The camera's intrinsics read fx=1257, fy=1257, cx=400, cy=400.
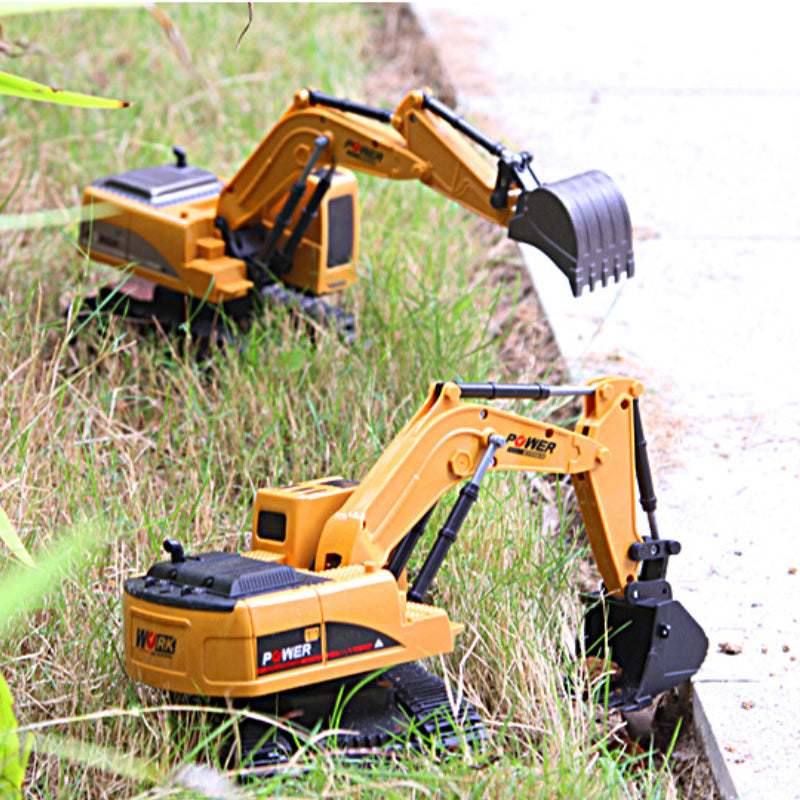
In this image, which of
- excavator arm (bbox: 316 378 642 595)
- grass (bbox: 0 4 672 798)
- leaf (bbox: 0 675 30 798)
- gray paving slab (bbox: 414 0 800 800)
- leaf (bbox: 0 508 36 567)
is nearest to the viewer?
leaf (bbox: 0 508 36 567)

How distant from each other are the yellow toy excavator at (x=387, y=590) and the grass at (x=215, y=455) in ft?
0.45

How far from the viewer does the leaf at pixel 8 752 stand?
2.07 meters

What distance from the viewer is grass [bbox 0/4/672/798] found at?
262 cm

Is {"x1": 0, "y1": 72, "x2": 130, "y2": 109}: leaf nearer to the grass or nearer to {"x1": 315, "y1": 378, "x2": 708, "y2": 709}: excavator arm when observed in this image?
the grass

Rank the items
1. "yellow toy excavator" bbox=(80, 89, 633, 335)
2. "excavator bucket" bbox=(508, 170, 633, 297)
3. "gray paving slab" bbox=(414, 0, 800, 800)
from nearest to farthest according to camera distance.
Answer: "excavator bucket" bbox=(508, 170, 633, 297) < "gray paving slab" bbox=(414, 0, 800, 800) < "yellow toy excavator" bbox=(80, 89, 633, 335)

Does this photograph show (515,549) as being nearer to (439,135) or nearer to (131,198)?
(439,135)

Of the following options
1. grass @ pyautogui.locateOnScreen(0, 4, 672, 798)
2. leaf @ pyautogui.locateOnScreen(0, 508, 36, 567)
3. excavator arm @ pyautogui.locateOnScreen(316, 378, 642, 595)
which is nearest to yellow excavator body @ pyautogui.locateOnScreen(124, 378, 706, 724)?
excavator arm @ pyautogui.locateOnScreen(316, 378, 642, 595)

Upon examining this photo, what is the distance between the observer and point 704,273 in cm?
539

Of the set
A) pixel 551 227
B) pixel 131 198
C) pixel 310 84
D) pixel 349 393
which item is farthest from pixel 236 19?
pixel 551 227

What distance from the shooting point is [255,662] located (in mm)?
2426

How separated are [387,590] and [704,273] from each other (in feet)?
10.6

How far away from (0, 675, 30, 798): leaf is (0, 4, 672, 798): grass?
179 millimetres

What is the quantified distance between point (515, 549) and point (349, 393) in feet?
3.47

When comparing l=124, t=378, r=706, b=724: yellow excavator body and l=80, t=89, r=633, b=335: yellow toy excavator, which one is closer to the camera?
l=124, t=378, r=706, b=724: yellow excavator body
